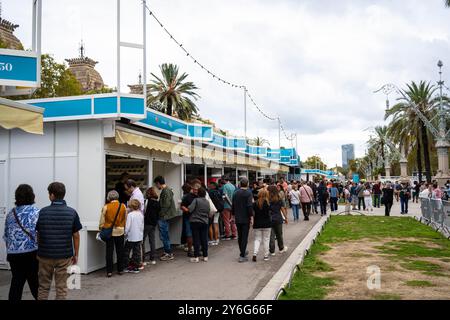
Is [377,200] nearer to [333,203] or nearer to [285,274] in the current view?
[333,203]

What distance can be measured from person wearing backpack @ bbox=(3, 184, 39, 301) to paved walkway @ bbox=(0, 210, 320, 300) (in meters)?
1.24

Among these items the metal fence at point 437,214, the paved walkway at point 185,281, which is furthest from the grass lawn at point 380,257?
the paved walkway at point 185,281

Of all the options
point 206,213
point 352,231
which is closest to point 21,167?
point 206,213

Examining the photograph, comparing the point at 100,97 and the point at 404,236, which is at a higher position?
the point at 100,97

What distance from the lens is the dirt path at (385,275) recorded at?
6383 mm

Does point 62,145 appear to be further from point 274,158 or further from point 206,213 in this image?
point 274,158

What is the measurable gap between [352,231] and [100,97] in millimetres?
Answer: 10279

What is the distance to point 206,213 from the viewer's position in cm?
925

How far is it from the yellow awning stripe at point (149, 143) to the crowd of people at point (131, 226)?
84 cm

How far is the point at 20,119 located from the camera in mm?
5941

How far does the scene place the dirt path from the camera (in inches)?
251

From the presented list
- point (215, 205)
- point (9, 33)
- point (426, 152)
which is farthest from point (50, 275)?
point (426, 152)

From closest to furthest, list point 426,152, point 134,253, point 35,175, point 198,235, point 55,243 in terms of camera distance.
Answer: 1. point 55,243
2. point 134,253
3. point 35,175
4. point 198,235
5. point 426,152

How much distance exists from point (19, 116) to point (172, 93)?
33119mm
